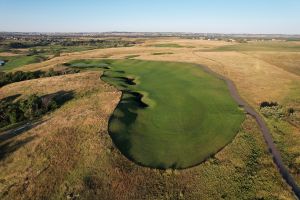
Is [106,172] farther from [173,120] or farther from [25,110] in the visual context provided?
[25,110]

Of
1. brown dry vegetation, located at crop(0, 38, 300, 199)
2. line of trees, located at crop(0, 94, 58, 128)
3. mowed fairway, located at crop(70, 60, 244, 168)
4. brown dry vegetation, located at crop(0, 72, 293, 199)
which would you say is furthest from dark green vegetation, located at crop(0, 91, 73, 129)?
mowed fairway, located at crop(70, 60, 244, 168)

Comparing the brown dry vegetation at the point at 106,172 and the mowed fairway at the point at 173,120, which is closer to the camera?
the brown dry vegetation at the point at 106,172

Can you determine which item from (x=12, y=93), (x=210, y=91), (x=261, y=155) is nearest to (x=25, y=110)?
(x=12, y=93)

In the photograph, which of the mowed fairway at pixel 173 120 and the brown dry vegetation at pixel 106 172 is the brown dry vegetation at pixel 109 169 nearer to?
the brown dry vegetation at pixel 106 172

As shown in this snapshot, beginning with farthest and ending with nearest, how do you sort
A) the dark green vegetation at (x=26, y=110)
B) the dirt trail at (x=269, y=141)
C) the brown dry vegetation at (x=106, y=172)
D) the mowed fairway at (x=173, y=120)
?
A: the dark green vegetation at (x=26, y=110)
the mowed fairway at (x=173, y=120)
the dirt trail at (x=269, y=141)
the brown dry vegetation at (x=106, y=172)

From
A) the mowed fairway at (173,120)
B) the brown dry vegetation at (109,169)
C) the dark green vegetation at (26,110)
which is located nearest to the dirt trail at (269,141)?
the brown dry vegetation at (109,169)

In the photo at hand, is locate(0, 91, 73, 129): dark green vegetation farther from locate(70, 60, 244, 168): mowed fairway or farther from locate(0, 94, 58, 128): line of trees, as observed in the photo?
locate(70, 60, 244, 168): mowed fairway

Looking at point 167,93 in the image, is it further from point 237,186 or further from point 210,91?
point 237,186

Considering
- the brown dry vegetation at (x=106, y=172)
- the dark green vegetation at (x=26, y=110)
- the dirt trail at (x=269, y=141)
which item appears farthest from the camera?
the dark green vegetation at (x=26, y=110)

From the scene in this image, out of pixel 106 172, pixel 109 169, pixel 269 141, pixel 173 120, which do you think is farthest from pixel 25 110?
pixel 269 141
